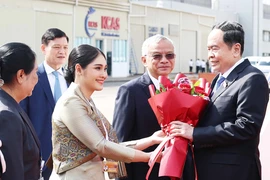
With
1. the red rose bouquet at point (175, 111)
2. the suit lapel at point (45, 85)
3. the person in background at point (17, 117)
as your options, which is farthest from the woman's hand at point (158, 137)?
the suit lapel at point (45, 85)

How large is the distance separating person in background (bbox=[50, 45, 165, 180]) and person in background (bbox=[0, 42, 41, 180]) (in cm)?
27

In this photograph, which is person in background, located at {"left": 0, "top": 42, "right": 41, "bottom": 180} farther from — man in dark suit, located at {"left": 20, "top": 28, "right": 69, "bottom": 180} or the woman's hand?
man in dark suit, located at {"left": 20, "top": 28, "right": 69, "bottom": 180}

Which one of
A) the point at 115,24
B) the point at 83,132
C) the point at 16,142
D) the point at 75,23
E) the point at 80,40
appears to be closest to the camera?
the point at 16,142

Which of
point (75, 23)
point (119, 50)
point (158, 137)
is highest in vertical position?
point (75, 23)

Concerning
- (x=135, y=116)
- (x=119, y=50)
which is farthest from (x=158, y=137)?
(x=119, y=50)

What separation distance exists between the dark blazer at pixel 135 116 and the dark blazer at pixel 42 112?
0.89m

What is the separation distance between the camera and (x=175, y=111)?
10.8 feet

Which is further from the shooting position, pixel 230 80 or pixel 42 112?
pixel 42 112

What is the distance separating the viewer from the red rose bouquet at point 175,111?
3.25m

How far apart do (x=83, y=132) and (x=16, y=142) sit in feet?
1.87

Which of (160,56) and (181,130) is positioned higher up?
(160,56)

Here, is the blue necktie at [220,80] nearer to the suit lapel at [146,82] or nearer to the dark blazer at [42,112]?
the suit lapel at [146,82]

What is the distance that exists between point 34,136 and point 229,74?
4.41 ft

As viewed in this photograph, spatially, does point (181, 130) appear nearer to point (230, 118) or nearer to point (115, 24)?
point (230, 118)
